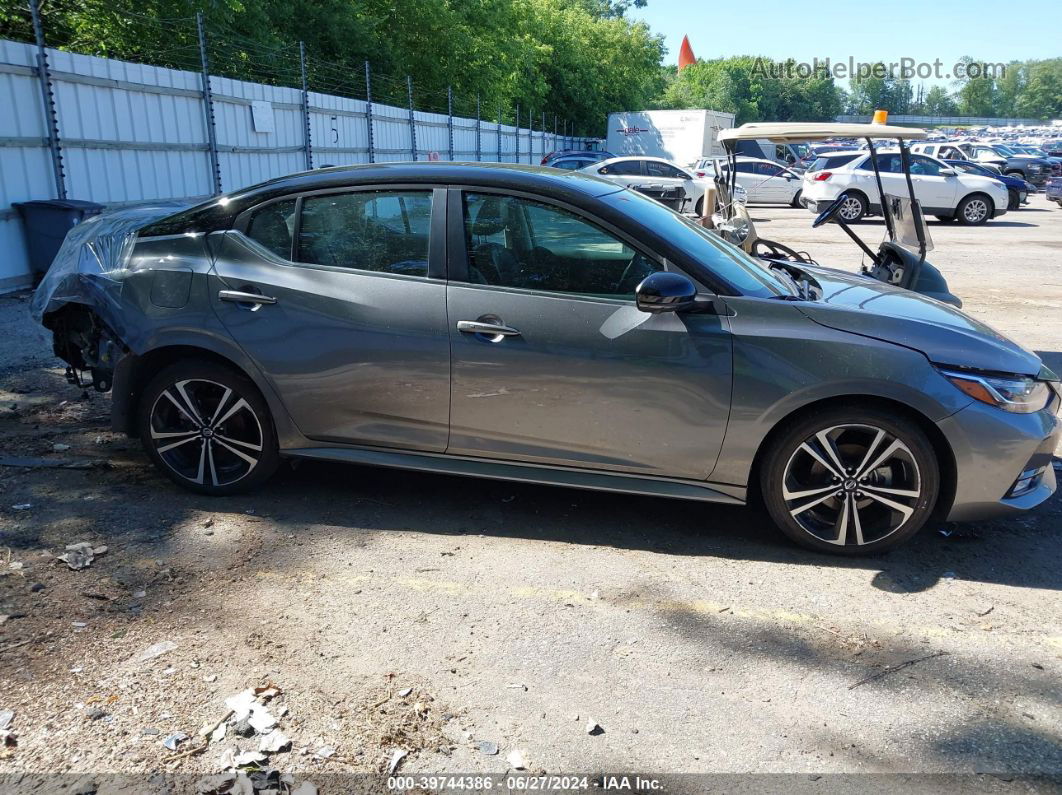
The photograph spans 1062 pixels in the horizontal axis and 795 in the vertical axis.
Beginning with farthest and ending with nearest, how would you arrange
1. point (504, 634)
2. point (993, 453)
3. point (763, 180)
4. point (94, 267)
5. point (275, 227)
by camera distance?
point (763, 180) < point (94, 267) < point (275, 227) < point (993, 453) < point (504, 634)

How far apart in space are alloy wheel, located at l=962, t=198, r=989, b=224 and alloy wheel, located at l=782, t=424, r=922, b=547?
20833mm

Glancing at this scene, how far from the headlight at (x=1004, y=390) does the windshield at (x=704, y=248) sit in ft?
2.82

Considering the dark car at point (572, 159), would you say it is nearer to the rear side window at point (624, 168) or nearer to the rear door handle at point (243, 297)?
the rear side window at point (624, 168)

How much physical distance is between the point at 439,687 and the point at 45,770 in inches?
46.4

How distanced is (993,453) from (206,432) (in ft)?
12.1

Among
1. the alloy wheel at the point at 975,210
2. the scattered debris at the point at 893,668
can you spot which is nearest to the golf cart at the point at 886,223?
the scattered debris at the point at 893,668

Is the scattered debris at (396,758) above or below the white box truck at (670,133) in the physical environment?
below

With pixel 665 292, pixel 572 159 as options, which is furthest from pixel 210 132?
pixel 572 159

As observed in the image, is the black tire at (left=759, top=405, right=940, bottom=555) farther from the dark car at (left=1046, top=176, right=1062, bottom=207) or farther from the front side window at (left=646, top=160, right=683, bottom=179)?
the dark car at (left=1046, top=176, right=1062, bottom=207)

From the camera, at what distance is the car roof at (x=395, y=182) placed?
13.8 ft

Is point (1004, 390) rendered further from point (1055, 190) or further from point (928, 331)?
point (1055, 190)

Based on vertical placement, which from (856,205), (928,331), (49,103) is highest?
(49,103)

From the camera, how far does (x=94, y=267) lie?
4656mm

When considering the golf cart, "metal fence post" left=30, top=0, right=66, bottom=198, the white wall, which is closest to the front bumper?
the golf cart
